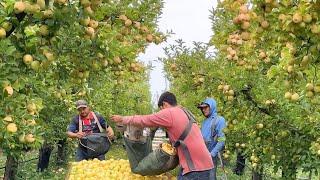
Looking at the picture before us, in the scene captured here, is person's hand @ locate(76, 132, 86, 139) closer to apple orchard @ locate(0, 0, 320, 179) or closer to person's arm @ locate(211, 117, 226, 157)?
apple orchard @ locate(0, 0, 320, 179)

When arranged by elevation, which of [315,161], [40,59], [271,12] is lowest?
[315,161]

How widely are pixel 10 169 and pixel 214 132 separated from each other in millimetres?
4800

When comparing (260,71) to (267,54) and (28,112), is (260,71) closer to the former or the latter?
(267,54)

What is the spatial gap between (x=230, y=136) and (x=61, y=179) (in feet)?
13.3

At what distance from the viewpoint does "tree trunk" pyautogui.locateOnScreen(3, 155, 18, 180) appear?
10088 mm

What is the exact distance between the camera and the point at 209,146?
299 inches

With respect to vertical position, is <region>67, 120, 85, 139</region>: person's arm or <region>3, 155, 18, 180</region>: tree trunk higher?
<region>67, 120, 85, 139</region>: person's arm

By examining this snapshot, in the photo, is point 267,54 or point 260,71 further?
point 260,71

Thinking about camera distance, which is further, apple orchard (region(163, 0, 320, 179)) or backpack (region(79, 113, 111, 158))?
backpack (region(79, 113, 111, 158))

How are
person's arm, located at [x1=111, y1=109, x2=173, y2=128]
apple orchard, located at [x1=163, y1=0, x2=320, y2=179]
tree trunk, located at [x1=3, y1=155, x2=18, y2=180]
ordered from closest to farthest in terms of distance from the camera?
apple orchard, located at [x1=163, y1=0, x2=320, y2=179], person's arm, located at [x1=111, y1=109, x2=173, y2=128], tree trunk, located at [x1=3, y1=155, x2=18, y2=180]

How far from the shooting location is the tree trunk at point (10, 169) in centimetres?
1009

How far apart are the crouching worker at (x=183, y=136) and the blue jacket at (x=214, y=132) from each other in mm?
1534

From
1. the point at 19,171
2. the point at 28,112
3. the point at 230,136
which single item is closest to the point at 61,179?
the point at 19,171

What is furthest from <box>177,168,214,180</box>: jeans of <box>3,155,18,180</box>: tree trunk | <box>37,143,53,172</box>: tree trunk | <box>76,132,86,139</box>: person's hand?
<box>37,143,53,172</box>: tree trunk
